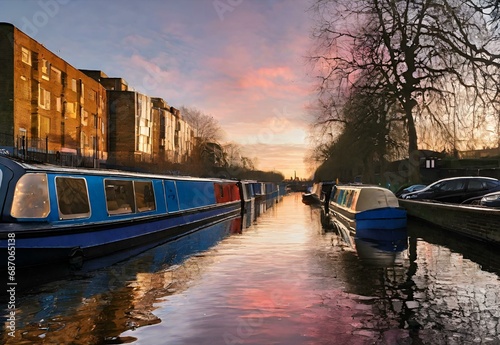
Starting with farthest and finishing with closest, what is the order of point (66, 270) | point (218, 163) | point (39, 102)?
1. point (218, 163)
2. point (39, 102)
3. point (66, 270)

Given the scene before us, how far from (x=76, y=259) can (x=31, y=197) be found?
1.56 meters

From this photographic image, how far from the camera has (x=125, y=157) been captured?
195 feet

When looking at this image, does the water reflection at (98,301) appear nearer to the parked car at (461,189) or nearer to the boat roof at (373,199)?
the boat roof at (373,199)

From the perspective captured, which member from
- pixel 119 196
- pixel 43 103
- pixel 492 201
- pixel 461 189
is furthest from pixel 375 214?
pixel 43 103

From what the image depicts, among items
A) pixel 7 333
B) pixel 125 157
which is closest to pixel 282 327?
pixel 7 333

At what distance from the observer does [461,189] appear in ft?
75.8

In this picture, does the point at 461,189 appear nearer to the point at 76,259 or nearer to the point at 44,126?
the point at 76,259

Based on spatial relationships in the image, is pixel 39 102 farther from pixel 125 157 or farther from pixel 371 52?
pixel 371 52

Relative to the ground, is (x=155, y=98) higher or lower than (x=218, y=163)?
higher

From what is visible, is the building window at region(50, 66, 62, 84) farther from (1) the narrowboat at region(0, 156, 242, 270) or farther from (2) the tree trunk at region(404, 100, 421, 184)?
(2) the tree trunk at region(404, 100, 421, 184)

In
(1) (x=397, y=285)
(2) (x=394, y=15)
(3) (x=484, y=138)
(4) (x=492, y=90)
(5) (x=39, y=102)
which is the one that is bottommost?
(1) (x=397, y=285)

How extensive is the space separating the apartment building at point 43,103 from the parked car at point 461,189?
66.3 feet

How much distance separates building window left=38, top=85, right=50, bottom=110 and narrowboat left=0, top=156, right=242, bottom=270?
24.6 meters

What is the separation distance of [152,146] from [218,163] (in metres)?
47.7
